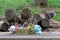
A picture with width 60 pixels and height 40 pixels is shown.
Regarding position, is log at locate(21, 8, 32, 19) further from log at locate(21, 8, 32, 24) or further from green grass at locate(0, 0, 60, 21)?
green grass at locate(0, 0, 60, 21)

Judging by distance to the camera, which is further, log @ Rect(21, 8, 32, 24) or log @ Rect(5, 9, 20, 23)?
log @ Rect(5, 9, 20, 23)

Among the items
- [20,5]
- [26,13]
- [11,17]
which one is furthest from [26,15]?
[20,5]

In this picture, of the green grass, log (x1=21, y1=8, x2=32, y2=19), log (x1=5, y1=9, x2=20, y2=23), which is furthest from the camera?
the green grass

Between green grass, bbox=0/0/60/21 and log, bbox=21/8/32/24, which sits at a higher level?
log, bbox=21/8/32/24

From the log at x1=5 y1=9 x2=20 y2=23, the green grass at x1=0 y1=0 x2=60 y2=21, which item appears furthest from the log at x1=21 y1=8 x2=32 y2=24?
the green grass at x1=0 y1=0 x2=60 y2=21

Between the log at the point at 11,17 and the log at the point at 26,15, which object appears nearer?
the log at the point at 26,15

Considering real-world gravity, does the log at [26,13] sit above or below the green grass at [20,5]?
above

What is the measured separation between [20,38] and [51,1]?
328 inches

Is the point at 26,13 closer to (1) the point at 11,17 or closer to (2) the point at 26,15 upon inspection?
(2) the point at 26,15

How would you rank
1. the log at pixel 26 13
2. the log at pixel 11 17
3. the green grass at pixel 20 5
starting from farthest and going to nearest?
the green grass at pixel 20 5 → the log at pixel 11 17 → the log at pixel 26 13

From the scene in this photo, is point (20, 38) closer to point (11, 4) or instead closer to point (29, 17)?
point (29, 17)

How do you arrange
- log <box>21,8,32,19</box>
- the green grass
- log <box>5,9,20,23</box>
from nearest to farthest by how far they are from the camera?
log <box>21,8,32,19</box>
log <box>5,9,20,23</box>
the green grass

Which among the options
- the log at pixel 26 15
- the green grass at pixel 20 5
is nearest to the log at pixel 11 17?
the log at pixel 26 15

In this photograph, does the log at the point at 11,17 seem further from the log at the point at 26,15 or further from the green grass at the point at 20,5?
the green grass at the point at 20,5
